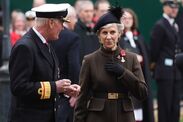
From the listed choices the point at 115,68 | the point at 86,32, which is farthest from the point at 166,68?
the point at 115,68

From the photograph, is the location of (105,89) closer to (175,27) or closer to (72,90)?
(72,90)

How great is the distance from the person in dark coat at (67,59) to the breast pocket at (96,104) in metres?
1.67

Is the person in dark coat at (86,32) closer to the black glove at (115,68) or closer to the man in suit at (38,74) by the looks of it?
the black glove at (115,68)

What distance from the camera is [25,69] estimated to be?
25.3 feet

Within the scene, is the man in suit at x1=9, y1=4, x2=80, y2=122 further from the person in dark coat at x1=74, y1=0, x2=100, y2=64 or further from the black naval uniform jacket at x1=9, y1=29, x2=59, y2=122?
the person in dark coat at x1=74, y1=0, x2=100, y2=64

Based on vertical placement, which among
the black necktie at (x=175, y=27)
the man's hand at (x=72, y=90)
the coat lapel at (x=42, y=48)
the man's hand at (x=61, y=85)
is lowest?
the black necktie at (x=175, y=27)

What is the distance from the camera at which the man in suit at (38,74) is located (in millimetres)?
7719

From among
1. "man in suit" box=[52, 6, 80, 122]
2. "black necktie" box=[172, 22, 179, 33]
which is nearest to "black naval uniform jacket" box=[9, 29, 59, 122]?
"man in suit" box=[52, 6, 80, 122]

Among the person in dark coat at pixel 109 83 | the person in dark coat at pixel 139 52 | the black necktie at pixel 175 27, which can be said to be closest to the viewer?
the person in dark coat at pixel 109 83

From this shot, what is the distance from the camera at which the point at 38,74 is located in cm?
787

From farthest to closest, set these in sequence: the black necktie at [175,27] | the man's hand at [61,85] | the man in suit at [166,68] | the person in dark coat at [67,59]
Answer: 1. the black necktie at [175,27]
2. the man in suit at [166,68]
3. the person in dark coat at [67,59]
4. the man's hand at [61,85]

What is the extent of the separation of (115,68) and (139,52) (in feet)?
17.4

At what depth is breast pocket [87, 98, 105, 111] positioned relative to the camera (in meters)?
8.52

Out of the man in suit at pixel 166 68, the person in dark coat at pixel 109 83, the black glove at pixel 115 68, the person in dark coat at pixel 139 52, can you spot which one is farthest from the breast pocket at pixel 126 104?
the man in suit at pixel 166 68
